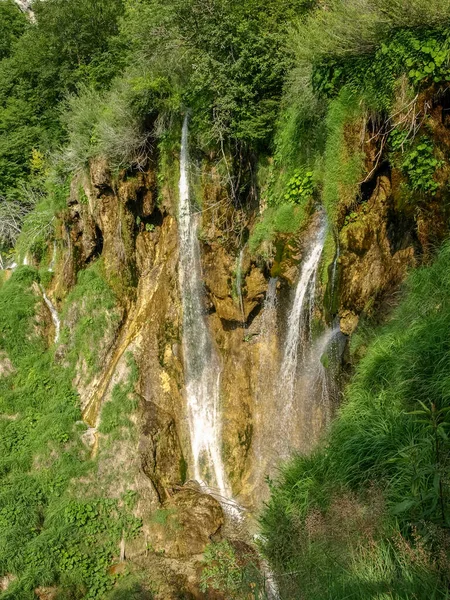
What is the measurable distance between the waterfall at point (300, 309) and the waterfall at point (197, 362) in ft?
8.06

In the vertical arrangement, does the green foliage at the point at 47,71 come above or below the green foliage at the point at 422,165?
above

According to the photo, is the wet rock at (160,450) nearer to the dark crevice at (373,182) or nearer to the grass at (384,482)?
the grass at (384,482)

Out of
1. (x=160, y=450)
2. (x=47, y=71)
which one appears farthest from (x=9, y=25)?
(x=160, y=450)

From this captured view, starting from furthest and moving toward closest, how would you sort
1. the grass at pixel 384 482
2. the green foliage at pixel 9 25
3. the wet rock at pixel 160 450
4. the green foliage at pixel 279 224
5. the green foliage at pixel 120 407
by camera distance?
the green foliage at pixel 9 25, the green foliage at pixel 120 407, the wet rock at pixel 160 450, the green foliage at pixel 279 224, the grass at pixel 384 482

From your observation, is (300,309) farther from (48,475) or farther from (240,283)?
(48,475)

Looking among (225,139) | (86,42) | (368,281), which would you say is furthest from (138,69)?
(368,281)

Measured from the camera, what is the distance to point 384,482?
460 centimetres

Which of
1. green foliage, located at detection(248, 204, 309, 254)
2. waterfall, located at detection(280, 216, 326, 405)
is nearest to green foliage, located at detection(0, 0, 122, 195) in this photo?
green foliage, located at detection(248, 204, 309, 254)

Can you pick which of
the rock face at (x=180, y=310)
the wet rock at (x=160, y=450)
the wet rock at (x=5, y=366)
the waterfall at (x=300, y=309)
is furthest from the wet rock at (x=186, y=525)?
the wet rock at (x=5, y=366)

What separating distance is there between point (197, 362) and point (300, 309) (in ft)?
12.2

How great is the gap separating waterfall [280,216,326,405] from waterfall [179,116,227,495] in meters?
2.46

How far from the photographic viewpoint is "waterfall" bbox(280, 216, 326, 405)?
852 cm

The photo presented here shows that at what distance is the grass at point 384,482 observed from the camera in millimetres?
3391

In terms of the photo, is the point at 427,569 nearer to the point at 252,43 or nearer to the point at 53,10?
the point at 252,43
